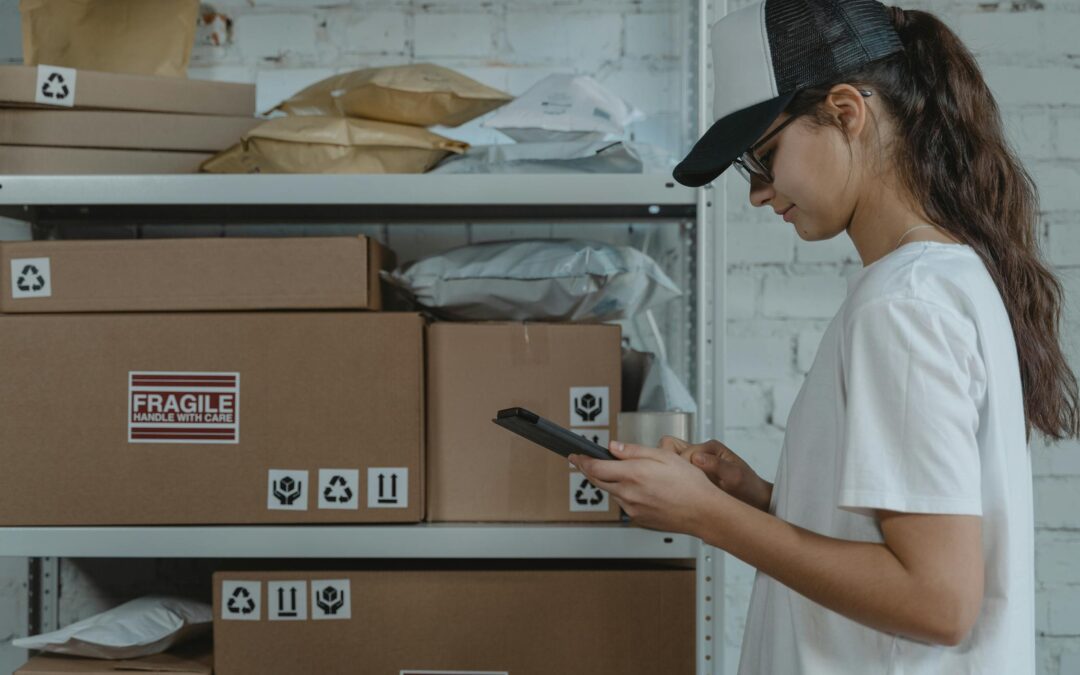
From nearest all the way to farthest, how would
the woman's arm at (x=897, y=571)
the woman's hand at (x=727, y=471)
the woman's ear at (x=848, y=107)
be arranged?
the woman's arm at (x=897, y=571) < the woman's ear at (x=848, y=107) < the woman's hand at (x=727, y=471)

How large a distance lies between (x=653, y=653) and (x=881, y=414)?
60cm

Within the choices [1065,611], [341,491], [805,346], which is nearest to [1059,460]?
[1065,611]

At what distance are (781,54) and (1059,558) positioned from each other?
125cm

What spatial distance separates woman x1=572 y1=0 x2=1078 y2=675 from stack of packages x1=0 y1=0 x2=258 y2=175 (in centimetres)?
76

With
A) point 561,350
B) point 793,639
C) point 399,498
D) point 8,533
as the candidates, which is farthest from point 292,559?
point 793,639

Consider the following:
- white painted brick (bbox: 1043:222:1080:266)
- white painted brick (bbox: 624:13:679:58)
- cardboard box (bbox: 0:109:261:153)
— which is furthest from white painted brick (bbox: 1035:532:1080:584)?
cardboard box (bbox: 0:109:261:153)

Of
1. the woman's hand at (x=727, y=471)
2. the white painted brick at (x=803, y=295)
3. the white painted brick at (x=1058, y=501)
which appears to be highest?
the white painted brick at (x=803, y=295)

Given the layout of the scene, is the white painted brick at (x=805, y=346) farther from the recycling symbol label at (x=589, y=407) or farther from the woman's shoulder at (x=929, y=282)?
the woman's shoulder at (x=929, y=282)

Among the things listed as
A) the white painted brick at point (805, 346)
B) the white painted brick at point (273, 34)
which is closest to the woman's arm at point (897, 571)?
the white painted brick at point (805, 346)

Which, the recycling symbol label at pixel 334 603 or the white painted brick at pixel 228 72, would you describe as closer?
the recycling symbol label at pixel 334 603

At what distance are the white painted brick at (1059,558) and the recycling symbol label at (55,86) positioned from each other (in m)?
1.69

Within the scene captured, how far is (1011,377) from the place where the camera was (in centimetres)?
75

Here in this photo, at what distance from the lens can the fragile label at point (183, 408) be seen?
1208 mm

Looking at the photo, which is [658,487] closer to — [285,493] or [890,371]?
[890,371]
